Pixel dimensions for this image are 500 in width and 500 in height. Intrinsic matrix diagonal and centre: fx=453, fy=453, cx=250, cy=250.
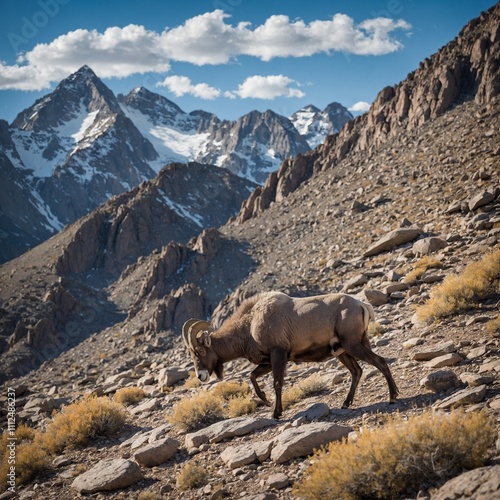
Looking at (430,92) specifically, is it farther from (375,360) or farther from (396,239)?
(375,360)

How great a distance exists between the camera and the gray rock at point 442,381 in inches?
307

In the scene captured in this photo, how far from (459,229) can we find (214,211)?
4892 inches

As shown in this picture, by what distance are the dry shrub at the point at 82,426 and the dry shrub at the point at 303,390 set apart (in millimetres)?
4040

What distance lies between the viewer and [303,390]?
10.1 metres

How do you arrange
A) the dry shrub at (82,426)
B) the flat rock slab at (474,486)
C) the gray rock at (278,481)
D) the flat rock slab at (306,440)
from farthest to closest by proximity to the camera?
the dry shrub at (82,426) < the flat rock slab at (306,440) < the gray rock at (278,481) < the flat rock slab at (474,486)

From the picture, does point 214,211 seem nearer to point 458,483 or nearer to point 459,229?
point 459,229

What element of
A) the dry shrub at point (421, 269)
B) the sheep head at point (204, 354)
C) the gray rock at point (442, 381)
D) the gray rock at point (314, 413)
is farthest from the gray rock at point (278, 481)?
the dry shrub at point (421, 269)

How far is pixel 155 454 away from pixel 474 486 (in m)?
5.52

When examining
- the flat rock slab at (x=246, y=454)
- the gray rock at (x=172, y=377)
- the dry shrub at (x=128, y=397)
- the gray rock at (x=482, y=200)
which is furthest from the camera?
the gray rock at (x=482, y=200)

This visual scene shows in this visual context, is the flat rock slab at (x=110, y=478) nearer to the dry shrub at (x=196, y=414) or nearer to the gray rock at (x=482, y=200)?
the dry shrub at (x=196, y=414)

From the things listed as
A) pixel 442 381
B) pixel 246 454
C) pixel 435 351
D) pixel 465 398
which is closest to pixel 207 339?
pixel 246 454

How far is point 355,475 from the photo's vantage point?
17.0ft

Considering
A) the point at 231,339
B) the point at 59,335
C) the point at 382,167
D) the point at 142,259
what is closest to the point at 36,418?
the point at 231,339

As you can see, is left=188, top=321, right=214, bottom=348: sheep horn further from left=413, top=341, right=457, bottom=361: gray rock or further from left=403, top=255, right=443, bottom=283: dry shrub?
left=403, top=255, right=443, bottom=283: dry shrub
